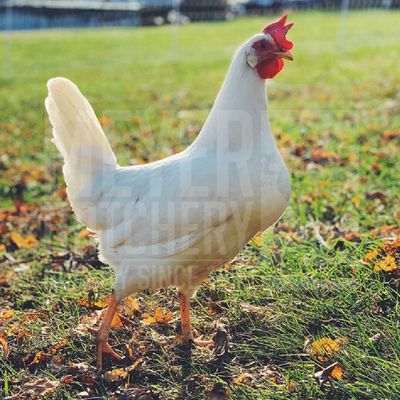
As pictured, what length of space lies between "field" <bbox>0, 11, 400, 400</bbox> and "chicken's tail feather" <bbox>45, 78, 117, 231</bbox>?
28.4 inches

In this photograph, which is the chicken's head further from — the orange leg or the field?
the orange leg

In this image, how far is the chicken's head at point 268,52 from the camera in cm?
313

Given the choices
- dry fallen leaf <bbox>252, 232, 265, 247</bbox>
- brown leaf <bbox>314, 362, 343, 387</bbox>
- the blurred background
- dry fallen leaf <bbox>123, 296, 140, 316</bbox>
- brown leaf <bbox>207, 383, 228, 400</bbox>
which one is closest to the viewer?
brown leaf <bbox>314, 362, 343, 387</bbox>

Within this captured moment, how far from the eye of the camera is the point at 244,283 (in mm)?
3777

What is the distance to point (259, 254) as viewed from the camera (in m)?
4.06

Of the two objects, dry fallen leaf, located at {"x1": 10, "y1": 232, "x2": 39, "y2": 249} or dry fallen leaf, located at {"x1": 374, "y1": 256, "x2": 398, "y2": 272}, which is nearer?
dry fallen leaf, located at {"x1": 374, "y1": 256, "x2": 398, "y2": 272}

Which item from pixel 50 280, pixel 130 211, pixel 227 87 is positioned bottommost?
pixel 50 280

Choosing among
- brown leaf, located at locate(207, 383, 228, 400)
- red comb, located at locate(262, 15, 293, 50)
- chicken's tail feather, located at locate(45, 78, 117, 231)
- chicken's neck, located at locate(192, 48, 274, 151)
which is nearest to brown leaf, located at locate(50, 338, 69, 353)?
chicken's tail feather, located at locate(45, 78, 117, 231)

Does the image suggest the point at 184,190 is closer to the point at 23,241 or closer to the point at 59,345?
the point at 59,345

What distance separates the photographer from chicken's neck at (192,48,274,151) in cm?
314

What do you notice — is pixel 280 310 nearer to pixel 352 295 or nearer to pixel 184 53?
pixel 352 295

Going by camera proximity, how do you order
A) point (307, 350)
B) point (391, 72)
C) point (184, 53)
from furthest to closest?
point (184, 53) → point (391, 72) → point (307, 350)

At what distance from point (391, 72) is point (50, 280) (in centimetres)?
726

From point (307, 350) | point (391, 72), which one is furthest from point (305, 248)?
point (391, 72)
